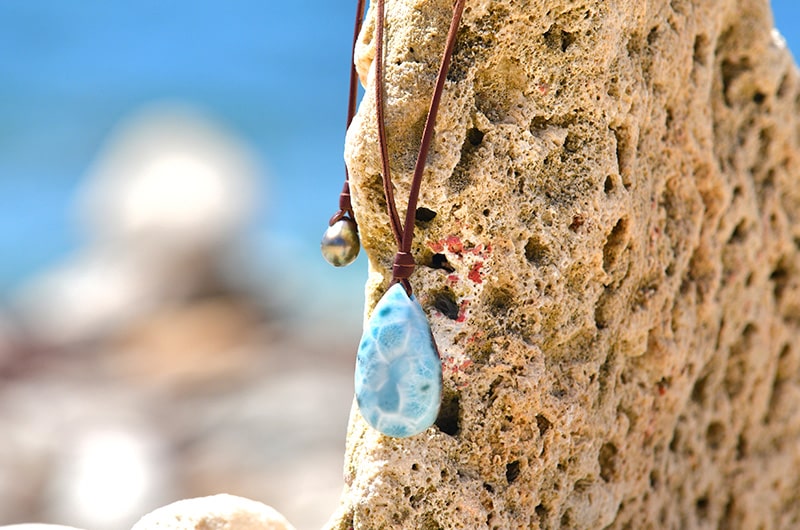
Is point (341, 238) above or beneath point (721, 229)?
beneath

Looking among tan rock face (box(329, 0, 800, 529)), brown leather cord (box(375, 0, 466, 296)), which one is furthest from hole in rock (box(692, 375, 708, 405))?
brown leather cord (box(375, 0, 466, 296))

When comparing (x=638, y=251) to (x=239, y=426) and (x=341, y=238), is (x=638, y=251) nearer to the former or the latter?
(x=341, y=238)

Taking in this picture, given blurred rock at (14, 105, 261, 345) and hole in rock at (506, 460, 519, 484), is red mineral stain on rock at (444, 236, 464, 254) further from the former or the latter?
blurred rock at (14, 105, 261, 345)

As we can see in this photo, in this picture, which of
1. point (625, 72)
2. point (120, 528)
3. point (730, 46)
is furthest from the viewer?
point (120, 528)

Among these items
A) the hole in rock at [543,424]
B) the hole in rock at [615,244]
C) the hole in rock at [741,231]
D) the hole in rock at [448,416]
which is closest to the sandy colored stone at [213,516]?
the hole in rock at [448,416]

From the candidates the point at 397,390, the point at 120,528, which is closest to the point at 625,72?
the point at 397,390
